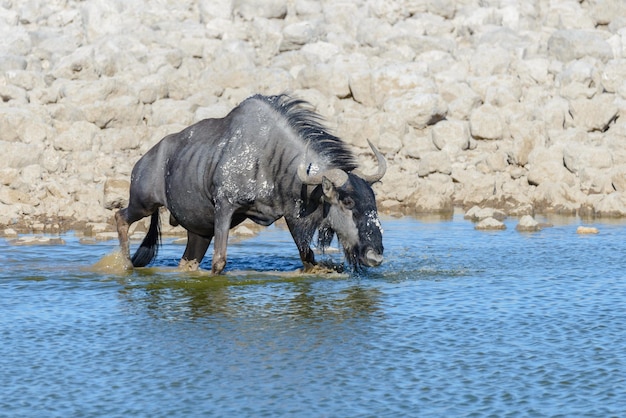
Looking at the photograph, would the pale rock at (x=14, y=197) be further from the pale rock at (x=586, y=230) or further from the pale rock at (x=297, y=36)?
the pale rock at (x=297, y=36)

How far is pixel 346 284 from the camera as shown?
13.3 meters

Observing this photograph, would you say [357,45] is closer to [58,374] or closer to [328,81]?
[328,81]

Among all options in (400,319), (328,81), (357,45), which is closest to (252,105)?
(400,319)

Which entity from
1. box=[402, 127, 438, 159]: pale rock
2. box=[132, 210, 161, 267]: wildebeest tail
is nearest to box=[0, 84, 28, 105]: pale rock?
box=[402, 127, 438, 159]: pale rock

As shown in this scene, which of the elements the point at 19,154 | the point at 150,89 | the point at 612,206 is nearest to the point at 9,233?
the point at 19,154

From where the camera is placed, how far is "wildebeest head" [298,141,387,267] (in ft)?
42.4

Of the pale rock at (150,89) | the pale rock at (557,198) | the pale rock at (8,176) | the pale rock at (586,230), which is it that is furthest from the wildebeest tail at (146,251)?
the pale rock at (150,89)

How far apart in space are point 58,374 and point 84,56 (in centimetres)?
2104

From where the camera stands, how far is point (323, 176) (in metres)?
13.0

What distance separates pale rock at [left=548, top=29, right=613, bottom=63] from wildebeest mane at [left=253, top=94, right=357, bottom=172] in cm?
1707

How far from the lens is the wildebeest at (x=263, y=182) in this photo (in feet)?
42.9

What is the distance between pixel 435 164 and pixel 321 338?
45.2 feet

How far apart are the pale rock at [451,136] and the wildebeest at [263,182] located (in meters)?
10.8

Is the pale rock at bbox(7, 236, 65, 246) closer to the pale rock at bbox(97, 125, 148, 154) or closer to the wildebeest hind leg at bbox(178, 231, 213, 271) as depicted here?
the wildebeest hind leg at bbox(178, 231, 213, 271)
